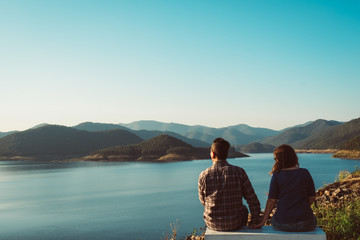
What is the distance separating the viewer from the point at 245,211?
4.56 m

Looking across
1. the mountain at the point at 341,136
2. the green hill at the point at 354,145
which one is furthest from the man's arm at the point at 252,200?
the mountain at the point at 341,136

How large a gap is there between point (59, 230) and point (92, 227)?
202 cm

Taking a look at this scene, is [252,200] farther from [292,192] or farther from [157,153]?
[157,153]

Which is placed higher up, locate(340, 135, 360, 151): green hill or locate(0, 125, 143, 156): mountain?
locate(0, 125, 143, 156): mountain

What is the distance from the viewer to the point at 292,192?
168 inches

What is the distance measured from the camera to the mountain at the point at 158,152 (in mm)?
130837

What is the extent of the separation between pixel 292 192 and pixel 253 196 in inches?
20.0

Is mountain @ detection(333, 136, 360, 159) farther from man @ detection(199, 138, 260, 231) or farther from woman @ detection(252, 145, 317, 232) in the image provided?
man @ detection(199, 138, 260, 231)

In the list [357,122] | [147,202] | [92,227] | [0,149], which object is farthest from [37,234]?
[357,122]

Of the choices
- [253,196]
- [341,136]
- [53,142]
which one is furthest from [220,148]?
[341,136]

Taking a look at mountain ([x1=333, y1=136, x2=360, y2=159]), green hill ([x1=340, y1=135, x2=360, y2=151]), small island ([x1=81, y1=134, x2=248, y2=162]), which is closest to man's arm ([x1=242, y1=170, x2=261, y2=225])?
mountain ([x1=333, y1=136, x2=360, y2=159])

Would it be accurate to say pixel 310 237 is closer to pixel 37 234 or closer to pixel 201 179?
pixel 201 179

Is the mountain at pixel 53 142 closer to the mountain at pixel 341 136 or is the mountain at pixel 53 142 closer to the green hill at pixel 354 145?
the mountain at pixel 341 136

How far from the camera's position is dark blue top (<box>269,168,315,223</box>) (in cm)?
426
